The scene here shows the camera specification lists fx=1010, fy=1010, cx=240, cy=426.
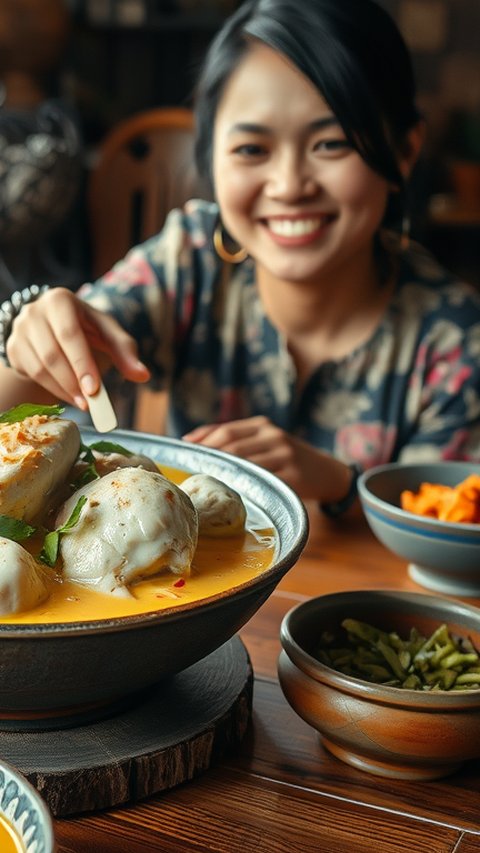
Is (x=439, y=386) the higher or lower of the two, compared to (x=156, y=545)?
lower

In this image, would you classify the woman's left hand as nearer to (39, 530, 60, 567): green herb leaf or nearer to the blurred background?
(39, 530, 60, 567): green herb leaf

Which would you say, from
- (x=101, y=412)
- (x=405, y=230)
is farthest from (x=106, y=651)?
(x=405, y=230)

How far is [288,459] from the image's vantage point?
1520mm

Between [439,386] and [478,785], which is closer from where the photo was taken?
[478,785]

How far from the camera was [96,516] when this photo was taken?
2.74 ft

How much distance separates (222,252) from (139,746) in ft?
4.29

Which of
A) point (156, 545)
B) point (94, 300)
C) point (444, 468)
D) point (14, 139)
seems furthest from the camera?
point (14, 139)

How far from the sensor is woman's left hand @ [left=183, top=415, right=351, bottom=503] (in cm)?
148

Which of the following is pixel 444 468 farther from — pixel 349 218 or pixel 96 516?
pixel 96 516

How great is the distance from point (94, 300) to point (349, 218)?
514mm

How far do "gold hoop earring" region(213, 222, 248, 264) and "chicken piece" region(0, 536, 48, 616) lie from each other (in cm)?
128

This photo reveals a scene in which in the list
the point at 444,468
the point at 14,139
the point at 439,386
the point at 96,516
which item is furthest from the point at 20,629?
the point at 14,139

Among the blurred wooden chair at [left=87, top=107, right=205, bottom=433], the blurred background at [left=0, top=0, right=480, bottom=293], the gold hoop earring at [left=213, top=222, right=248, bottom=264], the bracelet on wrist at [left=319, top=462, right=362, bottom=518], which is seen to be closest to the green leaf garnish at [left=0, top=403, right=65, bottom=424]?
the bracelet on wrist at [left=319, top=462, right=362, bottom=518]

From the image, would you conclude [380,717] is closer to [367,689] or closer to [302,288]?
[367,689]
